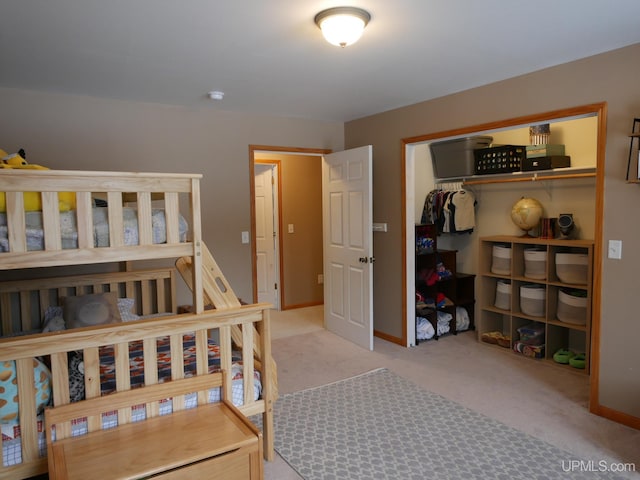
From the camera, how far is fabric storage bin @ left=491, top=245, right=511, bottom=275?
4.19 m

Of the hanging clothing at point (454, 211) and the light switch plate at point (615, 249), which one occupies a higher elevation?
the hanging clothing at point (454, 211)

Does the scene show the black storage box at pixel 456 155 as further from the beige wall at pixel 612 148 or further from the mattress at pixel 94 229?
the mattress at pixel 94 229

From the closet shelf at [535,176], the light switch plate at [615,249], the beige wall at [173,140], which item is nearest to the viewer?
the light switch plate at [615,249]

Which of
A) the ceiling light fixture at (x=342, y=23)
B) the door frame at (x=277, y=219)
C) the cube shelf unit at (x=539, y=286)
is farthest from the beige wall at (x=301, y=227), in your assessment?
the ceiling light fixture at (x=342, y=23)

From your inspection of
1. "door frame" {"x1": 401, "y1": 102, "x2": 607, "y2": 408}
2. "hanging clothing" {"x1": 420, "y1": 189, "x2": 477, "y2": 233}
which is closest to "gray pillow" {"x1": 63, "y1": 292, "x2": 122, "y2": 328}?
"door frame" {"x1": 401, "y1": 102, "x2": 607, "y2": 408}

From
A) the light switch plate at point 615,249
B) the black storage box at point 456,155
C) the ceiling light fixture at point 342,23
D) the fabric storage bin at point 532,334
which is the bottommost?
the fabric storage bin at point 532,334

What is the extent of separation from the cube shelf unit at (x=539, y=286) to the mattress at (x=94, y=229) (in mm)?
3202

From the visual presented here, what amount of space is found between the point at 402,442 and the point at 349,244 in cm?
219

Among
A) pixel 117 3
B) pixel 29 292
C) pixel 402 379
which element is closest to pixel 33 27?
pixel 117 3

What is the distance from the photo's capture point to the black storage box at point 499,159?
4.14m

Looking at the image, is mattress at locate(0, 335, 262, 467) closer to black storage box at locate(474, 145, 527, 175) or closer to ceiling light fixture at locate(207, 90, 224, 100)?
ceiling light fixture at locate(207, 90, 224, 100)

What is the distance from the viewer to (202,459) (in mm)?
1864

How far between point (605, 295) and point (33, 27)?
356 cm

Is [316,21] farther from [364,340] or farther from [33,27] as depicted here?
[364,340]
